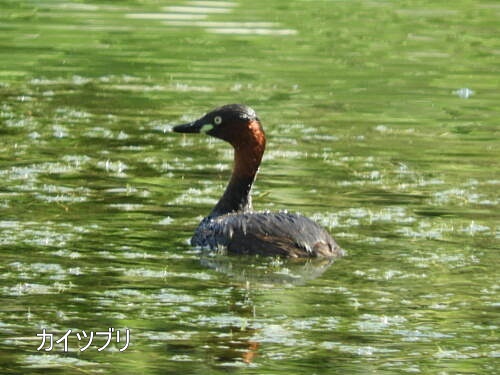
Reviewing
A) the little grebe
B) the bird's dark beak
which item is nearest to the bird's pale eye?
the little grebe

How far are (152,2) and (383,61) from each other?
7261mm

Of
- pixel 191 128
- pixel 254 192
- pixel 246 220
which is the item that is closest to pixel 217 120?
pixel 191 128

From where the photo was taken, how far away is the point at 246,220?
12742mm

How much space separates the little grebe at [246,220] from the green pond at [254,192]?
144mm

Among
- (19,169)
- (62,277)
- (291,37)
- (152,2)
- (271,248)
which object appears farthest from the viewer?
(152,2)

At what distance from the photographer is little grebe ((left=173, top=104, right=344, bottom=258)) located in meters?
12.3

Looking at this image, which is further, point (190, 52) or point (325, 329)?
point (190, 52)

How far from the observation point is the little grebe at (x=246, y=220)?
12312 mm

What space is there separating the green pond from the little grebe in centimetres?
14

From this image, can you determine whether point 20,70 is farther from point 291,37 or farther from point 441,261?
point 441,261

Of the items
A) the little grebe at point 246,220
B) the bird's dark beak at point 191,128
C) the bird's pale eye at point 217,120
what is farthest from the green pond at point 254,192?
the bird's pale eye at point 217,120

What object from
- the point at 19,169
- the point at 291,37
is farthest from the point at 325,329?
the point at 291,37

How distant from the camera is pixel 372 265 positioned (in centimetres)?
1197

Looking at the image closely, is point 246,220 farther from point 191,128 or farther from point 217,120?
point 191,128
